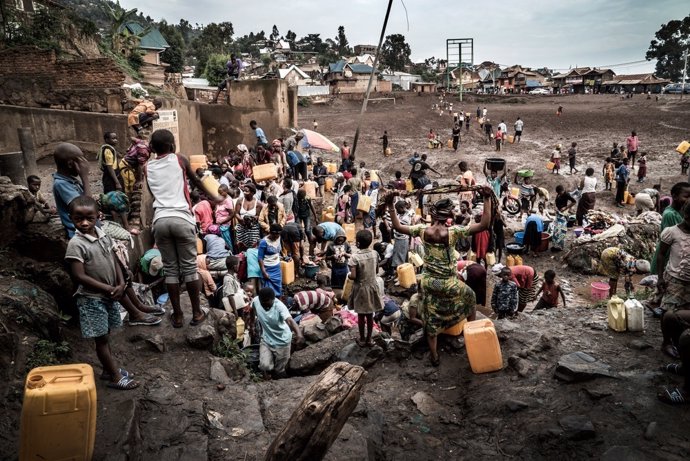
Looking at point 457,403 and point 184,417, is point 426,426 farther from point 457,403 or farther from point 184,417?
point 184,417

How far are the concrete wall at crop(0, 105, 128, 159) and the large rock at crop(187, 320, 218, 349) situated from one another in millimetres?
6033

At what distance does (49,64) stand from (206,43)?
173 feet

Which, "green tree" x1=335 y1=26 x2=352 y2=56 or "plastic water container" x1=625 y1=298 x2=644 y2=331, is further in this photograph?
"green tree" x1=335 y1=26 x2=352 y2=56

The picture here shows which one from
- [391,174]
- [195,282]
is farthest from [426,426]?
[391,174]

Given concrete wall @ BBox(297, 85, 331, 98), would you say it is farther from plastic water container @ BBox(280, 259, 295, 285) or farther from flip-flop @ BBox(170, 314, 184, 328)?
flip-flop @ BBox(170, 314, 184, 328)

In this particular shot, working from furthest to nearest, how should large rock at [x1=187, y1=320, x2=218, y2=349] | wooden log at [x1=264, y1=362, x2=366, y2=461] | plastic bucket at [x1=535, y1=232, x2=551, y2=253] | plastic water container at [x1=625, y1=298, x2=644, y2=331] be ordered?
plastic bucket at [x1=535, y1=232, x2=551, y2=253] < plastic water container at [x1=625, y1=298, x2=644, y2=331] < large rock at [x1=187, y1=320, x2=218, y2=349] < wooden log at [x1=264, y1=362, x2=366, y2=461]

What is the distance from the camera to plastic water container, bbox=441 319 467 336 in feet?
15.6

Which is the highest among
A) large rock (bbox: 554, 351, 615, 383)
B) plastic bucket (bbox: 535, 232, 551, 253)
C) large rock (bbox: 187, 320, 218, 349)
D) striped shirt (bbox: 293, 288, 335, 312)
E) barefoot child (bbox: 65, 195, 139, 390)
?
barefoot child (bbox: 65, 195, 139, 390)

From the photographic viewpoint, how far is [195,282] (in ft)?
13.9

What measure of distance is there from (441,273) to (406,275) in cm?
355

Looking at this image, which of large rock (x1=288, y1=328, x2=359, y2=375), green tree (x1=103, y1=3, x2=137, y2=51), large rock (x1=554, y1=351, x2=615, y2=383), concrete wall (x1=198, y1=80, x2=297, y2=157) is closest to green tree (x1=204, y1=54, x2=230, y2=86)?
green tree (x1=103, y1=3, x2=137, y2=51)

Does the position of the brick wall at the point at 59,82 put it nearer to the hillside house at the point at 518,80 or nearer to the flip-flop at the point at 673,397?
the flip-flop at the point at 673,397

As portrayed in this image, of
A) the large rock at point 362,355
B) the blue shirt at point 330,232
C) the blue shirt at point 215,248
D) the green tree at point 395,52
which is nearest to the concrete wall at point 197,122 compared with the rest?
the blue shirt at point 215,248

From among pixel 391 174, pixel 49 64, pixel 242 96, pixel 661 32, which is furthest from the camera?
pixel 661 32
